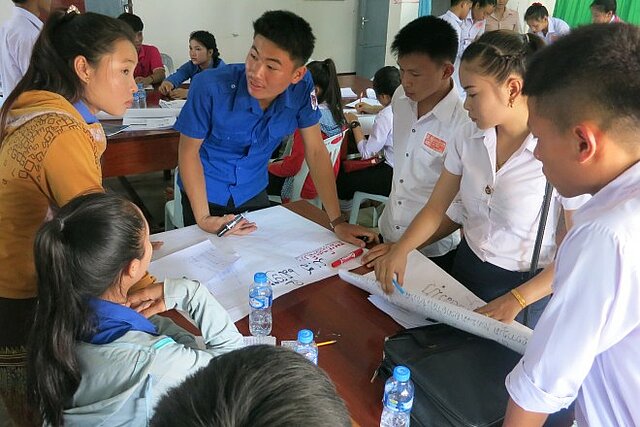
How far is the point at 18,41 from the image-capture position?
9.31 ft

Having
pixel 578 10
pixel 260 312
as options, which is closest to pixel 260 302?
pixel 260 312

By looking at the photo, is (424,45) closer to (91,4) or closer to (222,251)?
(222,251)

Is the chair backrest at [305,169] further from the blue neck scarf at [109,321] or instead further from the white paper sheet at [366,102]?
the blue neck scarf at [109,321]

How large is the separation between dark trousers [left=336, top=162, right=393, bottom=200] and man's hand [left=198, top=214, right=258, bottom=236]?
5.34 feet

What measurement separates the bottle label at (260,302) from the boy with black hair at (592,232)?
2.04 feet

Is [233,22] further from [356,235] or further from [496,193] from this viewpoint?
[496,193]

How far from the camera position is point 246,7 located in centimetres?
655

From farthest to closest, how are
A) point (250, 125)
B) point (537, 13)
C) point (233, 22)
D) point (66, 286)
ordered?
point (233, 22) < point (537, 13) < point (250, 125) < point (66, 286)

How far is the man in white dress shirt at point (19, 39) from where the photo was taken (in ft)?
9.31

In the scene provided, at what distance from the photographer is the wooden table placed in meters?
1.05

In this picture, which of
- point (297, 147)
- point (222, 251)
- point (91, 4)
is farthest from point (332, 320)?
point (91, 4)

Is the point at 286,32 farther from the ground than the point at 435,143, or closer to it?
farther from the ground

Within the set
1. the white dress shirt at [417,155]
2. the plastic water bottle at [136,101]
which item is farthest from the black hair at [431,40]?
the plastic water bottle at [136,101]

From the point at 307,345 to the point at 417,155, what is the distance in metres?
0.89
